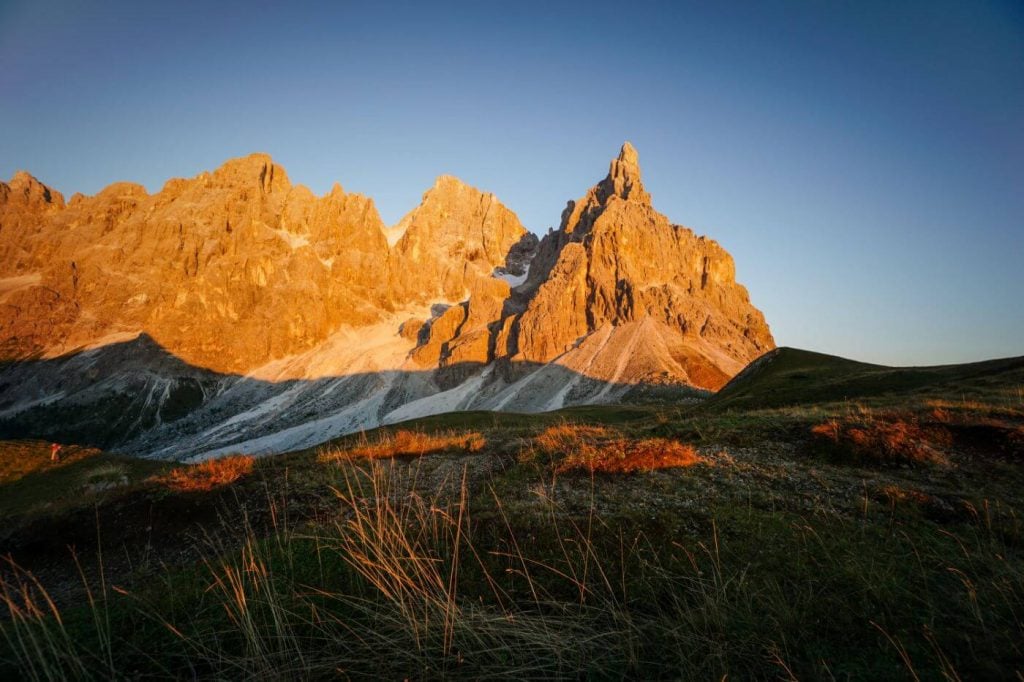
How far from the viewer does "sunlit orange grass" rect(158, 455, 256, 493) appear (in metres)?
11.7

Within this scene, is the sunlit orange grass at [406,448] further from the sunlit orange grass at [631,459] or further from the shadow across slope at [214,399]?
the shadow across slope at [214,399]

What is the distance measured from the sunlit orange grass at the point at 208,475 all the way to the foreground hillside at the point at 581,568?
136 mm

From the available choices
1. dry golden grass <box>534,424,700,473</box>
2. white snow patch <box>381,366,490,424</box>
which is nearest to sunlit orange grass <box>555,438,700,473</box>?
dry golden grass <box>534,424,700,473</box>

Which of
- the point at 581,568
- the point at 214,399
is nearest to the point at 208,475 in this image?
the point at 581,568

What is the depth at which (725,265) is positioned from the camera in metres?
164

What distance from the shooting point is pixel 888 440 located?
10.6 m

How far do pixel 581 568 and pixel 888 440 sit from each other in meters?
9.45

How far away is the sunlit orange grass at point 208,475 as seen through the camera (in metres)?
11.7

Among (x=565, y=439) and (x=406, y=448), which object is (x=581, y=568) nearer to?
(x=565, y=439)

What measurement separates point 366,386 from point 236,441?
40.0 metres

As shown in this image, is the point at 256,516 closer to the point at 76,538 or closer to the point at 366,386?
the point at 76,538

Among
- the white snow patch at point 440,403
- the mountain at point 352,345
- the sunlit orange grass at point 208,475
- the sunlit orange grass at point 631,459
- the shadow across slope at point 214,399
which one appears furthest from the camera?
the white snow patch at point 440,403

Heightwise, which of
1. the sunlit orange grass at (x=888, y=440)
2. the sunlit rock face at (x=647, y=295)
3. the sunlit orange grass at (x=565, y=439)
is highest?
the sunlit rock face at (x=647, y=295)

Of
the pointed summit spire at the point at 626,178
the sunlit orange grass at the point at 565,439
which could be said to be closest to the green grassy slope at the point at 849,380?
the sunlit orange grass at the point at 565,439
